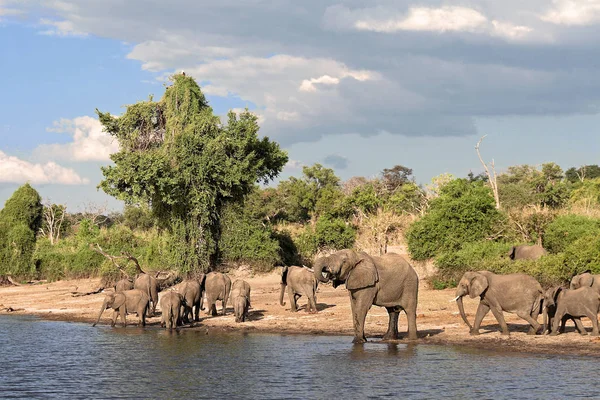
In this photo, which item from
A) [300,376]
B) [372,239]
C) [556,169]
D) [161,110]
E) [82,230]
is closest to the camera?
[300,376]

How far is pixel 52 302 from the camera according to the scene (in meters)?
36.9

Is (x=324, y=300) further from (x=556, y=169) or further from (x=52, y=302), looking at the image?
(x=556, y=169)

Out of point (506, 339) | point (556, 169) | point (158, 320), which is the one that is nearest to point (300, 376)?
point (506, 339)

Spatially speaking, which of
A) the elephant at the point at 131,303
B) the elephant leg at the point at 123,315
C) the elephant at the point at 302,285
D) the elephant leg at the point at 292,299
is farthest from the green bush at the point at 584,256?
the elephant leg at the point at 123,315

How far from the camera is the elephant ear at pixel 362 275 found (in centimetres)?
1916

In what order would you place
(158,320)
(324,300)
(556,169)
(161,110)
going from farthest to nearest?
(556,169), (161,110), (324,300), (158,320)

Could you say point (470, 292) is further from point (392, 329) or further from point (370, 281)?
point (370, 281)

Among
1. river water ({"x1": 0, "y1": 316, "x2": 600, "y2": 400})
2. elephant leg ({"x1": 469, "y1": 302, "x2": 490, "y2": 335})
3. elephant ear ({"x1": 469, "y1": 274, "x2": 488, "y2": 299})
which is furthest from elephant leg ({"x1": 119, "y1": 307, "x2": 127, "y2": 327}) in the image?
elephant ear ({"x1": 469, "y1": 274, "x2": 488, "y2": 299})

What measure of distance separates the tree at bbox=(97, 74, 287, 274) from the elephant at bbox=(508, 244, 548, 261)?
12855 millimetres

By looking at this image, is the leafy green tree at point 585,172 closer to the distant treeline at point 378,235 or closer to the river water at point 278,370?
the distant treeline at point 378,235

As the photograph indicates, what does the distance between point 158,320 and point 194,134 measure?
11.8 meters

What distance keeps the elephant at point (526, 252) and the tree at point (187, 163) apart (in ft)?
42.2

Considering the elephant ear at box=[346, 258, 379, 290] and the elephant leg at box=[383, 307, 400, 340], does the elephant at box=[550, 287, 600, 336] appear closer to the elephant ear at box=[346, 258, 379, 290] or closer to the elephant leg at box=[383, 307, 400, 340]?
the elephant leg at box=[383, 307, 400, 340]

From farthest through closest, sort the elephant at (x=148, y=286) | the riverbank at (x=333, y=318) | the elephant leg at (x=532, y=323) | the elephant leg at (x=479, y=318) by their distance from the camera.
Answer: the elephant at (x=148, y=286), the elephant leg at (x=479, y=318), the elephant leg at (x=532, y=323), the riverbank at (x=333, y=318)
